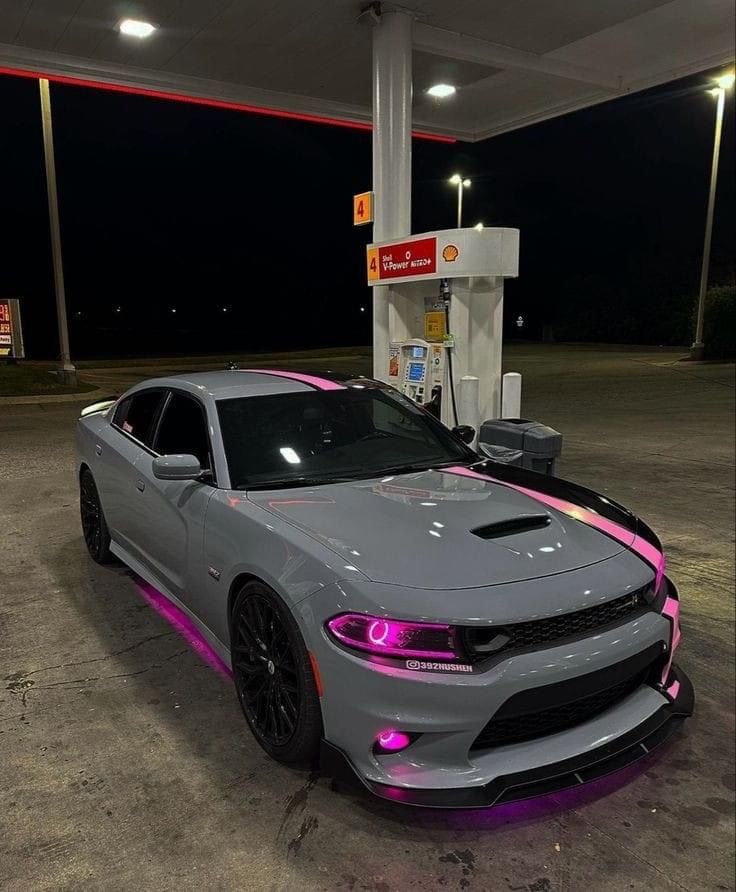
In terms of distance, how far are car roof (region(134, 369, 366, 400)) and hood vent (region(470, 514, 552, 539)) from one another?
5.17ft

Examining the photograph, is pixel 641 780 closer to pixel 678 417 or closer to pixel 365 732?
pixel 365 732

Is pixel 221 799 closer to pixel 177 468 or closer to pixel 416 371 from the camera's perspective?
pixel 177 468

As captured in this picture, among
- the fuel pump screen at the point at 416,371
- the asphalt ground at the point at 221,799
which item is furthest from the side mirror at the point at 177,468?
the fuel pump screen at the point at 416,371

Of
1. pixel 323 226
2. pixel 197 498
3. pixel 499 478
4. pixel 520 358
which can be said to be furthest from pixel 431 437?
pixel 323 226

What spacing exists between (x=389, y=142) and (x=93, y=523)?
6.54 metres

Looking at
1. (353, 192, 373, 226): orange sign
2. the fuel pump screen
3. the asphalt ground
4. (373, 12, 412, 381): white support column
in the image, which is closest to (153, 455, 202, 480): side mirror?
the asphalt ground

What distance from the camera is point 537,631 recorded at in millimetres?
2359

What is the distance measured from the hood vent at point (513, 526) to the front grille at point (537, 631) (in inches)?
16.7

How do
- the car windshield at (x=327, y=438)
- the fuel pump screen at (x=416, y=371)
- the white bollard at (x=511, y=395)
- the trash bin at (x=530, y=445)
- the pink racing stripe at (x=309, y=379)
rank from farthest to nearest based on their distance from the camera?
the fuel pump screen at (x=416, y=371) < the white bollard at (x=511, y=395) < the trash bin at (x=530, y=445) < the pink racing stripe at (x=309, y=379) < the car windshield at (x=327, y=438)

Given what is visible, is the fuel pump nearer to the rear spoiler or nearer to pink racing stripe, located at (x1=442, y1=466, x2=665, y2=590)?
the rear spoiler

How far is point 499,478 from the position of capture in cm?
353

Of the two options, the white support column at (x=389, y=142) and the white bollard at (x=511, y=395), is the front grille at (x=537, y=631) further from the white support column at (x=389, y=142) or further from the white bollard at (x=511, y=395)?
the white support column at (x=389, y=142)

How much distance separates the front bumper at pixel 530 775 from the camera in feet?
7.28

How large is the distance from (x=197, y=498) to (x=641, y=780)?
2.19 meters
